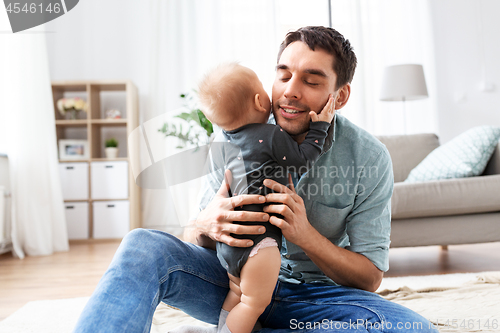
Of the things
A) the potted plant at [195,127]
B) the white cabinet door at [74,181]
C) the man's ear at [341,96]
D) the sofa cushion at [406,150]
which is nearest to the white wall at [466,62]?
the sofa cushion at [406,150]

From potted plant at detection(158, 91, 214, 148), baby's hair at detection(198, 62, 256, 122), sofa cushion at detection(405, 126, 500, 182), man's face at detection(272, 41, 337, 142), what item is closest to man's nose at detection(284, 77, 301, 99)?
man's face at detection(272, 41, 337, 142)

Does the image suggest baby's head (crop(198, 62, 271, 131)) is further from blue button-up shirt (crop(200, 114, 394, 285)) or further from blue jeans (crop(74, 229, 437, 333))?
blue jeans (crop(74, 229, 437, 333))

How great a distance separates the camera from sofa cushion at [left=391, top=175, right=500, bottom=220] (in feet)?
7.04

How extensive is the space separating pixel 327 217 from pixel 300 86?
0.37 m

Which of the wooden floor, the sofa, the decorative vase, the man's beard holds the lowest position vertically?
the wooden floor

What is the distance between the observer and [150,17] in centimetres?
440

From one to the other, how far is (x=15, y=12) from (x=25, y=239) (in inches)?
75.8

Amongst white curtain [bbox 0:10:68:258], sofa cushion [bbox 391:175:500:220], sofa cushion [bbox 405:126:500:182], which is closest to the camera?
sofa cushion [bbox 391:175:500:220]

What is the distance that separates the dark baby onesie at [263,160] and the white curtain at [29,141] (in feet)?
9.09

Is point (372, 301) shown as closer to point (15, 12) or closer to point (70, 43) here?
point (15, 12)

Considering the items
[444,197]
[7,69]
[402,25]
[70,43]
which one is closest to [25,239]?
[7,69]

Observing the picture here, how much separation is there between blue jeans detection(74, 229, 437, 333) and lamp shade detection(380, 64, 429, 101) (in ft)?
10.3

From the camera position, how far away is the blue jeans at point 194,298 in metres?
0.72

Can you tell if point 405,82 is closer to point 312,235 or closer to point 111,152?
point 111,152
